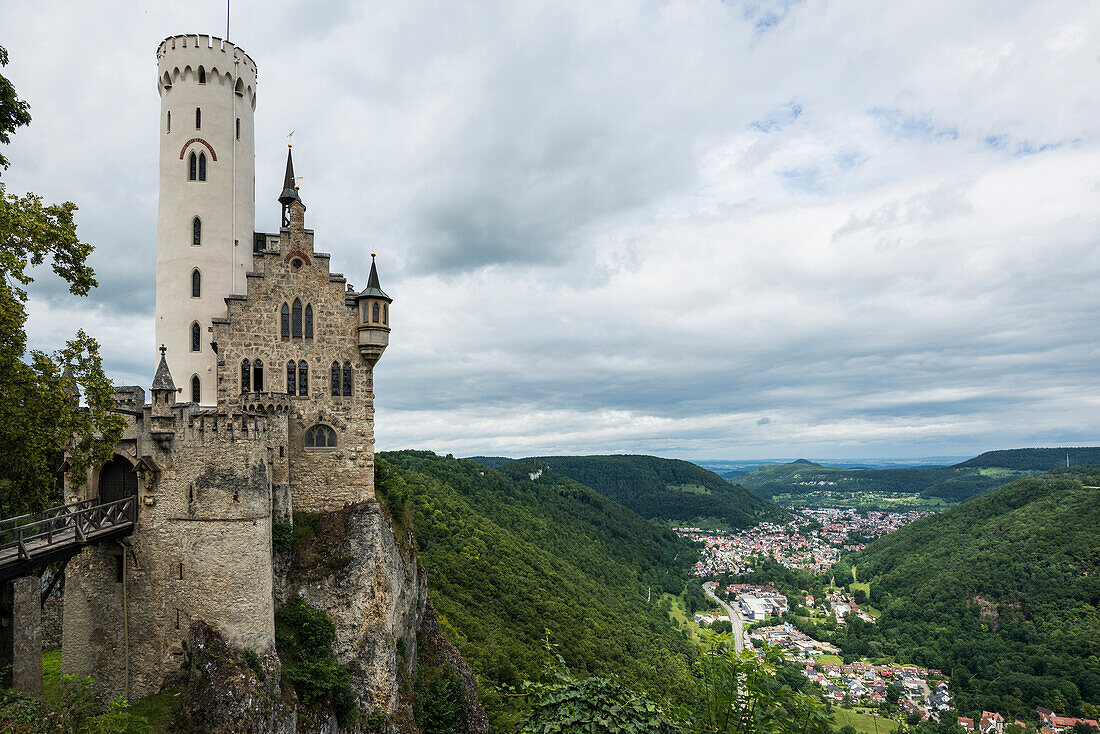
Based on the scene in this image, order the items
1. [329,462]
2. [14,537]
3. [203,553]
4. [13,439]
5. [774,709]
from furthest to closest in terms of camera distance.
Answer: [329,462]
[203,553]
[14,537]
[13,439]
[774,709]

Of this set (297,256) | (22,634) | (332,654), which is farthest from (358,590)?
(297,256)

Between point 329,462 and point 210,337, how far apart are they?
8.33 meters

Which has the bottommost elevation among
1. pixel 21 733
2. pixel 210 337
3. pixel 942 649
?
pixel 942 649

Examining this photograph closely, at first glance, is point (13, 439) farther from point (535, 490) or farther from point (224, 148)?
point (535, 490)

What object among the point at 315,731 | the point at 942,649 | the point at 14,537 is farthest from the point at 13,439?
the point at 942,649

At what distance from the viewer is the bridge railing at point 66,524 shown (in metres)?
17.0

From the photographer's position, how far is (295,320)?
91.2 ft

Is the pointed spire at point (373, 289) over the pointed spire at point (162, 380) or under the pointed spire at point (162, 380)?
over

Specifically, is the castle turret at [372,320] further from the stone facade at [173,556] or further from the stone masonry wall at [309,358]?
the stone facade at [173,556]

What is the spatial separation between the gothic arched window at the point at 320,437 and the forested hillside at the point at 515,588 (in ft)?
16.2

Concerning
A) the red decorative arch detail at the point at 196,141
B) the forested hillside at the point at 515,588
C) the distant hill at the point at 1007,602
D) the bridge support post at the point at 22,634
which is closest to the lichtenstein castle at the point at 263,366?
the red decorative arch detail at the point at 196,141

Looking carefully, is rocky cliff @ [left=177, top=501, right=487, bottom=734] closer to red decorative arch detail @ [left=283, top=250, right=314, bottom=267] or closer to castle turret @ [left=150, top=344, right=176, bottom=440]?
castle turret @ [left=150, top=344, right=176, bottom=440]

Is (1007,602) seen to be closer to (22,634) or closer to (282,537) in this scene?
(282,537)

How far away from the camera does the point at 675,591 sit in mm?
153750
